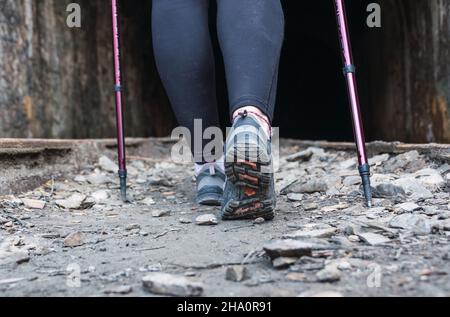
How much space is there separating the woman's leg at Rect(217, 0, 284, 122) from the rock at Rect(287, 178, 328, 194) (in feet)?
1.70

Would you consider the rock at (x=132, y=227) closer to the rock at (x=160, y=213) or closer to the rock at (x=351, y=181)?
the rock at (x=160, y=213)

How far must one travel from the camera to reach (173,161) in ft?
9.76

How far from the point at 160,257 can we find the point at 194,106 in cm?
49

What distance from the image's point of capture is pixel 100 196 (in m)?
1.72

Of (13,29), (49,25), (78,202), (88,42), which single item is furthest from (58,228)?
(88,42)

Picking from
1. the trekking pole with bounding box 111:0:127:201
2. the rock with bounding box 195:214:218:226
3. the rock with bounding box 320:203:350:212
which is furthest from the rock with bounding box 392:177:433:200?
the trekking pole with bounding box 111:0:127:201

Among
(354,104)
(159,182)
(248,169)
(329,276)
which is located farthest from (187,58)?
(159,182)

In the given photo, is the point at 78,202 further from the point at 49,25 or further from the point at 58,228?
the point at 49,25

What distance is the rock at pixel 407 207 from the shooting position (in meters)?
1.11

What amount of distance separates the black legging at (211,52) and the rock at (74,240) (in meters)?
0.39

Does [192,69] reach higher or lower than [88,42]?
lower

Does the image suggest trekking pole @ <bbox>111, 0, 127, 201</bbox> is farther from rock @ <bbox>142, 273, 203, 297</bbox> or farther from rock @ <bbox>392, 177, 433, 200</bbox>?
rock @ <bbox>142, 273, 203, 297</bbox>

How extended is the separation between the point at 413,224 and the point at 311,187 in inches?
24.1

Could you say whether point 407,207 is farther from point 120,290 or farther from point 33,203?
point 33,203
